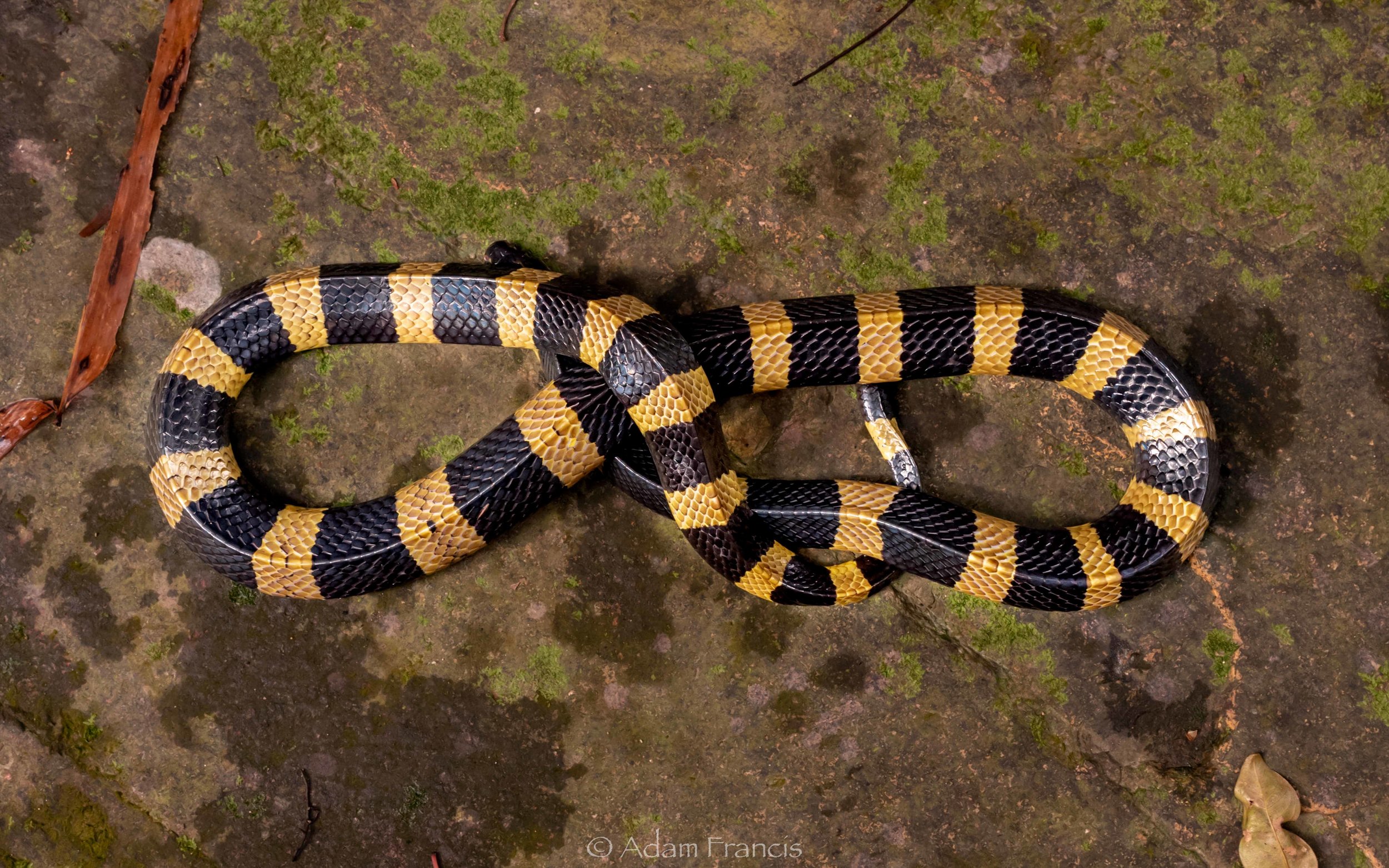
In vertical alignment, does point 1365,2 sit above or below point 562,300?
above

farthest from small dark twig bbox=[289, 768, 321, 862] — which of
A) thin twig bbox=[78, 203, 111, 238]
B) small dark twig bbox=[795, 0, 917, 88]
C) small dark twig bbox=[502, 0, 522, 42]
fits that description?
small dark twig bbox=[795, 0, 917, 88]

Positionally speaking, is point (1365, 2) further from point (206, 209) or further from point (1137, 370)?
point (206, 209)

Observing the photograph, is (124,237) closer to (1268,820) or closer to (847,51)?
(847,51)

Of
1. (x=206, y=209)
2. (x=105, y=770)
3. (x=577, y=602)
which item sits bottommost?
(x=105, y=770)

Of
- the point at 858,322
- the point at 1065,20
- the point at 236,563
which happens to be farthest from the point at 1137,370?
the point at 236,563

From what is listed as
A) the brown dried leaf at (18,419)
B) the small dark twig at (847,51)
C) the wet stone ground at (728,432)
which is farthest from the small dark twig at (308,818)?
the small dark twig at (847,51)

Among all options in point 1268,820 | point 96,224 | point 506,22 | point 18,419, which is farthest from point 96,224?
point 1268,820

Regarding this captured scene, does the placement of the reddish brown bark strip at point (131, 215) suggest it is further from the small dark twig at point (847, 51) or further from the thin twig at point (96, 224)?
the small dark twig at point (847, 51)
